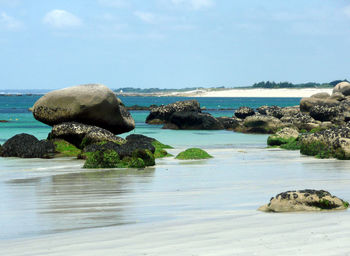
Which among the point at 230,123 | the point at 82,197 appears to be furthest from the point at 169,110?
the point at 82,197

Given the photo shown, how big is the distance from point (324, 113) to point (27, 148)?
26632mm

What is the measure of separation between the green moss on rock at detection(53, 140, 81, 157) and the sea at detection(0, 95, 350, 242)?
7.53ft

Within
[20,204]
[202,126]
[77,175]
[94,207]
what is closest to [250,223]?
[94,207]

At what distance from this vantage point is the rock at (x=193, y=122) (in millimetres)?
40375

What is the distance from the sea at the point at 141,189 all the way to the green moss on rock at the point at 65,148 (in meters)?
2.29

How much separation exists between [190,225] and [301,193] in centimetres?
175

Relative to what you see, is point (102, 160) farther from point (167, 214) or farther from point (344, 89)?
point (344, 89)

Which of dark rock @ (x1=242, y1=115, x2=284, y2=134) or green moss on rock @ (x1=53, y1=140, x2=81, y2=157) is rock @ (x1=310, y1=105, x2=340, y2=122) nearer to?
dark rock @ (x1=242, y1=115, x2=284, y2=134)

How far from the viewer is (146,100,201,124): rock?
4647 cm

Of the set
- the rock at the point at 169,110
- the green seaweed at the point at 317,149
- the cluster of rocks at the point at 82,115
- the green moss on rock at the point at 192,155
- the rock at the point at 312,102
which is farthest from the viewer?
the rock at the point at 169,110

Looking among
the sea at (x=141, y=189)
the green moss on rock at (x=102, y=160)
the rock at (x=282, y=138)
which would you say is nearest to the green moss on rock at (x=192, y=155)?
the sea at (x=141, y=189)

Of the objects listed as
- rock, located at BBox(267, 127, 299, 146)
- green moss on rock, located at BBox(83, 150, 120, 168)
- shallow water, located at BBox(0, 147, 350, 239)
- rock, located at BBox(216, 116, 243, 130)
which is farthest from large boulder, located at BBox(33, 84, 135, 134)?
rock, located at BBox(216, 116, 243, 130)

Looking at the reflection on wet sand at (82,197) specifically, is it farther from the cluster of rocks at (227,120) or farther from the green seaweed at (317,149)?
the cluster of rocks at (227,120)

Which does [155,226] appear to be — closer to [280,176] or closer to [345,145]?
[280,176]
